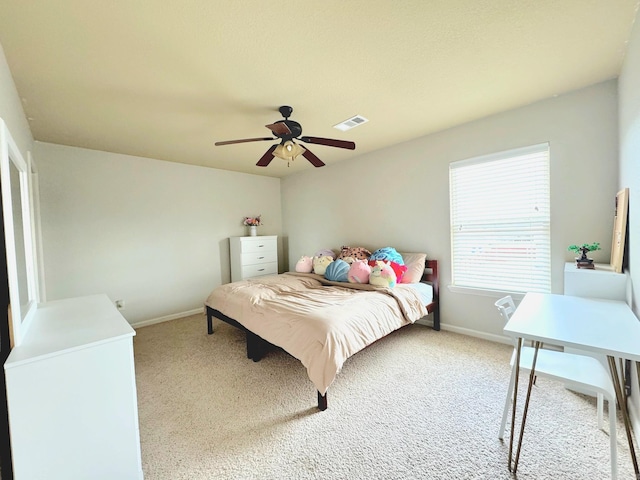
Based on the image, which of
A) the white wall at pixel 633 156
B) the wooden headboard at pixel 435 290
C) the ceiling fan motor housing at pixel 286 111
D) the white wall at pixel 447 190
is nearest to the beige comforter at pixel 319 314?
the wooden headboard at pixel 435 290

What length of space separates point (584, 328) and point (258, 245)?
4156 mm

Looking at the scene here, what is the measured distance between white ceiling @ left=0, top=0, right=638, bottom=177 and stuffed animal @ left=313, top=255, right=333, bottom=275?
5.99 feet

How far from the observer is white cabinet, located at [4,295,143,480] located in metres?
1.07

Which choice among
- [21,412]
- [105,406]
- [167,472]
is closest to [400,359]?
[167,472]

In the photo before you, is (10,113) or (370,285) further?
(370,285)

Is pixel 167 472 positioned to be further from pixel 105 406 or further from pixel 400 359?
pixel 400 359

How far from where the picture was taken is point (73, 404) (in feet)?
3.83

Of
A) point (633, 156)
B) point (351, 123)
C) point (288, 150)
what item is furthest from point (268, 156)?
point (633, 156)

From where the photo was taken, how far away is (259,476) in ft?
4.54

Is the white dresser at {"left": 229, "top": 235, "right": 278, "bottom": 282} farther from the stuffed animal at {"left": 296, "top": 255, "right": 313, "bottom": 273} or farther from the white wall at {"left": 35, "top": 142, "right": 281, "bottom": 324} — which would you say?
the stuffed animal at {"left": 296, "top": 255, "right": 313, "bottom": 273}

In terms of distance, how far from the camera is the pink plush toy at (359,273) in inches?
121

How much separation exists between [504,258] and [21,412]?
3.71 metres

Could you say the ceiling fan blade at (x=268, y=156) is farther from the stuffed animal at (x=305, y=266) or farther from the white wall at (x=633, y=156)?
the white wall at (x=633, y=156)

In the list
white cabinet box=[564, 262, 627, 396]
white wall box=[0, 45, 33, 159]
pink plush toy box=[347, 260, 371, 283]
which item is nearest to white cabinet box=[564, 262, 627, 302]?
white cabinet box=[564, 262, 627, 396]
